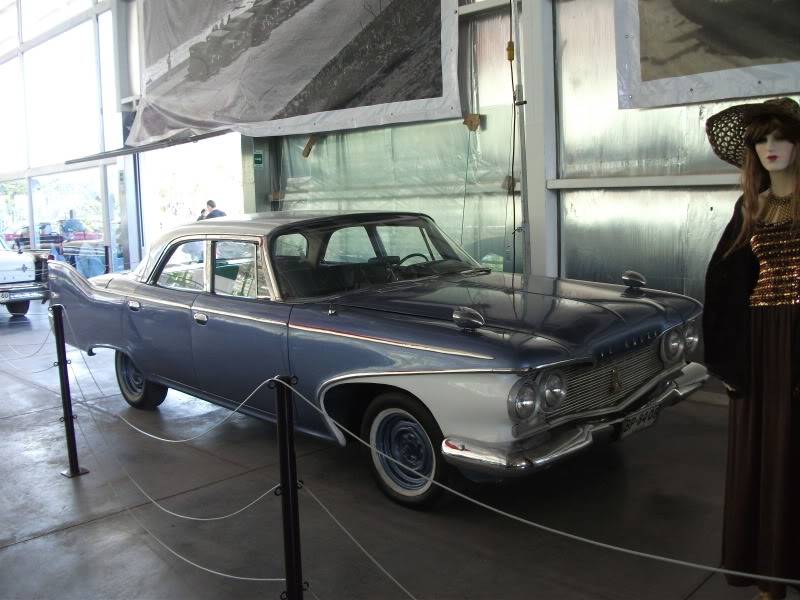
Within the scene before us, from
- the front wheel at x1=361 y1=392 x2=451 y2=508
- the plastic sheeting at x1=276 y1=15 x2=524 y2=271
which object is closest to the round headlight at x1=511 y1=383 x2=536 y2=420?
the front wheel at x1=361 y1=392 x2=451 y2=508

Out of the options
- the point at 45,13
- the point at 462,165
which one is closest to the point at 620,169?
the point at 462,165

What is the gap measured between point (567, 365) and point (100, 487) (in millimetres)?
2874

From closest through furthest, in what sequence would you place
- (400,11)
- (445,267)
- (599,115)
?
(445,267) → (599,115) → (400,11)

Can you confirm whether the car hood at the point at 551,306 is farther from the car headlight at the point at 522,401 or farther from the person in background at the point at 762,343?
the person in background at the point at 762,343

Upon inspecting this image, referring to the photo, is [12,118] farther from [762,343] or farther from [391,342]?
[762,343]

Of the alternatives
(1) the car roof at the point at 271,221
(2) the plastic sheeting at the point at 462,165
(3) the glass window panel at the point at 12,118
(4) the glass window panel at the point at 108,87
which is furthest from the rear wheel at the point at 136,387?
(3) the glass window panel at the point at 12,118

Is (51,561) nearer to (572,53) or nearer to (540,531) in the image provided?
(540,531)

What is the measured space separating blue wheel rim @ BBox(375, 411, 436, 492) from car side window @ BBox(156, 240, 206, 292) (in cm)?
183

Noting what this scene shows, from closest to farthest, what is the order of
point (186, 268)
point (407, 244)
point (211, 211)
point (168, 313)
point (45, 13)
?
1. point (407, 244)
2. point (168, 313)
3. point (186, 268)
4. point (211, 211)
5. point (45, 13)

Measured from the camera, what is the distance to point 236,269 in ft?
16.2

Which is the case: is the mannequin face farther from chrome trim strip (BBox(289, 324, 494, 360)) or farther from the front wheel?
the front wheel

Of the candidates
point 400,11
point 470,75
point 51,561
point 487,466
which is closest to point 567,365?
point 487,466

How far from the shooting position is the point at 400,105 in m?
8.53

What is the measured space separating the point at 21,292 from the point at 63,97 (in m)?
7.60
